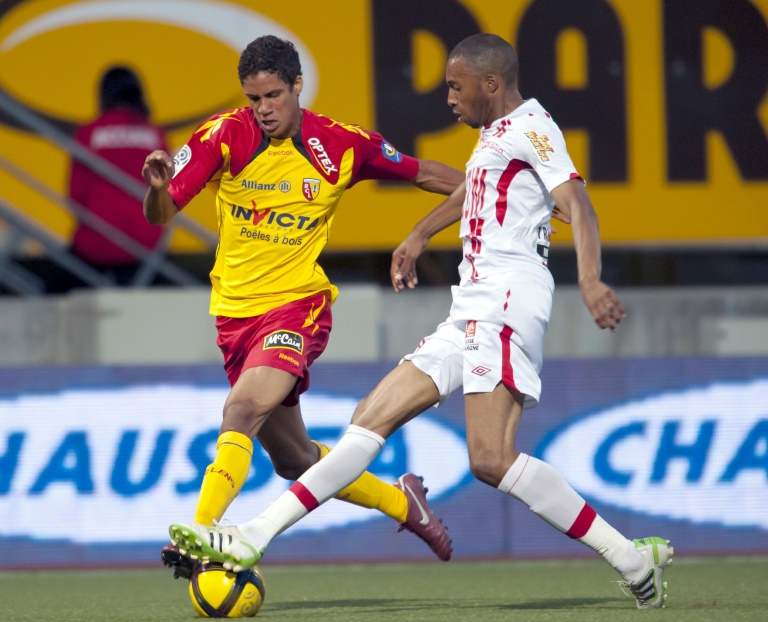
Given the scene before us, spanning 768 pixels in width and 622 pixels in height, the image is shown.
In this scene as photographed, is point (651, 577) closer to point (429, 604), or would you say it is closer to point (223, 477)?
point (429, 604)

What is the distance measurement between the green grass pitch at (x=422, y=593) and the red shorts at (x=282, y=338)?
0.88m

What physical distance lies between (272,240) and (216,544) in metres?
1.30

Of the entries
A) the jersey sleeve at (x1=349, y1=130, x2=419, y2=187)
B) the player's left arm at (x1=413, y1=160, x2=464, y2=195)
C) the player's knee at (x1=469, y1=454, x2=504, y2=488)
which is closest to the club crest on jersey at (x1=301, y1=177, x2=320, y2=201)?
the jersey sleeve at (x1=349, y1=130, x2=419, y2=187)

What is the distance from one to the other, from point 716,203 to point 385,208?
2.34 m

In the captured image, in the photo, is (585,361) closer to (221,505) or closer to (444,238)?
(444,238)

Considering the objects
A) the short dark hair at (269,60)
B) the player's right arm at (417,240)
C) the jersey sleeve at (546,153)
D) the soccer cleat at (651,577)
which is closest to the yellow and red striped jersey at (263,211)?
the short dark hair at (269,60)

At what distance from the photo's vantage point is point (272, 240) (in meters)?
5.20

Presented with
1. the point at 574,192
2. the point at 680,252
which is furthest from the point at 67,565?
the point at 680,252

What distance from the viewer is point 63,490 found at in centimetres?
737

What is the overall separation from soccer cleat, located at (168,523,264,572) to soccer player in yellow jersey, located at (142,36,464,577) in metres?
0.37

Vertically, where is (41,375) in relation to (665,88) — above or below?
below

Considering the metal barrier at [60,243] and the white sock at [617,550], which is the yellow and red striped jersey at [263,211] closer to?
the white sock at [617,550]

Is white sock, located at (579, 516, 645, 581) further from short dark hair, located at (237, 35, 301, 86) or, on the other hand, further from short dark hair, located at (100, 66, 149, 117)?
short dark hair, located at (100, 66, 149, 117)

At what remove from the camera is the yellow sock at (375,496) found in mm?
5422
